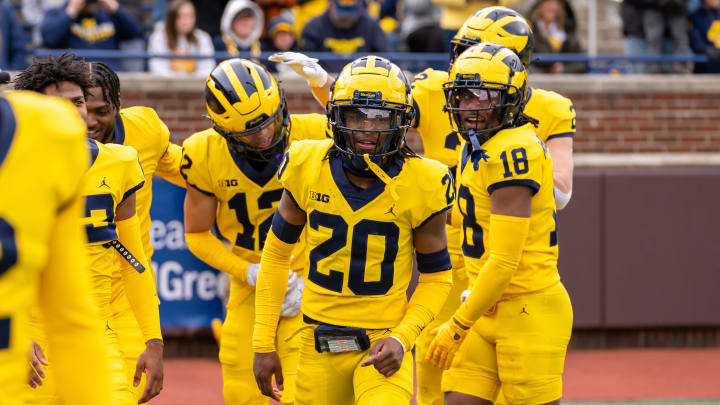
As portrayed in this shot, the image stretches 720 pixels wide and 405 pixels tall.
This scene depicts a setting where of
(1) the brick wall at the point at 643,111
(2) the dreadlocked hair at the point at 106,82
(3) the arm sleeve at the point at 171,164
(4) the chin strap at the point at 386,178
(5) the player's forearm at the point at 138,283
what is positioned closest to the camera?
(4) the chin strap at the point at 386,178

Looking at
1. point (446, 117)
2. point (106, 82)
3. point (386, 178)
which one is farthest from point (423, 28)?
point (386, 178)

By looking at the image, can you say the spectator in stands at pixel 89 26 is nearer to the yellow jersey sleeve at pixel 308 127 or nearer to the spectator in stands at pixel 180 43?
the spectator in stands at pixel 180 43

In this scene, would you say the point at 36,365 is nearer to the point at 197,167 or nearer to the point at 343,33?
the point at 197,167

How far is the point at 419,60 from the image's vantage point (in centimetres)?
908

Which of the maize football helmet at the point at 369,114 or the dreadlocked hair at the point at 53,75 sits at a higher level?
the dreadlocked hair at the point at 53,75

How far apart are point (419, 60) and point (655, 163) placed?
90.8 inches

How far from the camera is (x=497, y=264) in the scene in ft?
13.6

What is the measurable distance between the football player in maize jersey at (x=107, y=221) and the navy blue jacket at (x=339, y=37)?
4.96 meters

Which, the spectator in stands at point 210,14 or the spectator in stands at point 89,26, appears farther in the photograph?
the spectator in stands at point 210,14

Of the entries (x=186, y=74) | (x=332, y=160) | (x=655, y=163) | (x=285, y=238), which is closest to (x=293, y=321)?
(x=285, y=238)

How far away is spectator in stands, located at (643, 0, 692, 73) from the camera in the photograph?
9.77 meters

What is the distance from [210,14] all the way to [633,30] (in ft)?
13.5

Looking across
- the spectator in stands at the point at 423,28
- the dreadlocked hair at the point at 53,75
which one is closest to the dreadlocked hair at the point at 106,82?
the dreadlocked hair at the point at 53,75

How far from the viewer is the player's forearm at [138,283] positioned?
4.10 m
